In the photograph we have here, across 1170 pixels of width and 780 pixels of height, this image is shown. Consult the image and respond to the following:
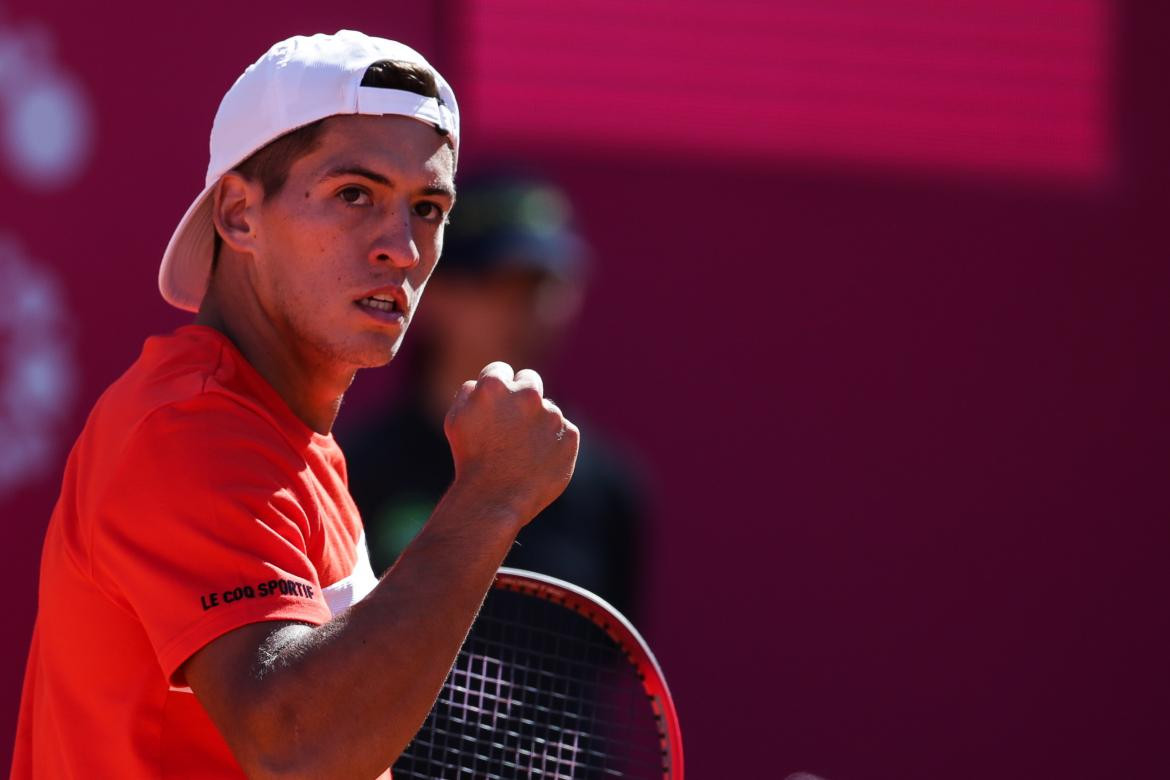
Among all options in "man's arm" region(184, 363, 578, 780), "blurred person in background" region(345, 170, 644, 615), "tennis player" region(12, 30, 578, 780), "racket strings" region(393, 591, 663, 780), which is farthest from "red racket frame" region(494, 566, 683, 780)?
"blurred person in background" region(345, 170, 644, 615)

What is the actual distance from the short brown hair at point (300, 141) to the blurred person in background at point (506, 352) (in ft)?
5.44

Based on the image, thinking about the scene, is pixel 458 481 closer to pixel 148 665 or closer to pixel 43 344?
pixel 148 665

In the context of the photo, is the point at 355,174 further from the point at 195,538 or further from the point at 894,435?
the point at 894,435

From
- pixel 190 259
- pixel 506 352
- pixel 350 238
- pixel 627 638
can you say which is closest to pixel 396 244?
pixel 350 238

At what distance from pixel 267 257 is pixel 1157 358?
3593 millimetres

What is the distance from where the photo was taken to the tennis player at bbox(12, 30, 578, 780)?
1.65 m

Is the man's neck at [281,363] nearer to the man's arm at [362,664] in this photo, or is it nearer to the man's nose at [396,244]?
the man's nose at [396,244]

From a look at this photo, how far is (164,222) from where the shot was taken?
4.12 m

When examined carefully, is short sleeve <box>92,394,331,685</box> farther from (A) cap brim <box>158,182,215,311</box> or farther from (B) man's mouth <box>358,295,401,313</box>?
(A) cap brim <box>158,182,215,311</box>

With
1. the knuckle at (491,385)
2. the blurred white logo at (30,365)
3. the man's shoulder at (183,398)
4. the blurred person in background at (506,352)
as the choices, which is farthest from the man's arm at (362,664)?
the blurred white logo at (30,365)

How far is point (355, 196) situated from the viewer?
78.7 inches

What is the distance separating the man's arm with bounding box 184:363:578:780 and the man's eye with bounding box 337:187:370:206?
42 cm

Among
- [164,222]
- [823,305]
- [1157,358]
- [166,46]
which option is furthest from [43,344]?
[1157,358]

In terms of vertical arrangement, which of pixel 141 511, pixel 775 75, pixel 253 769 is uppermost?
pixel 775 75
